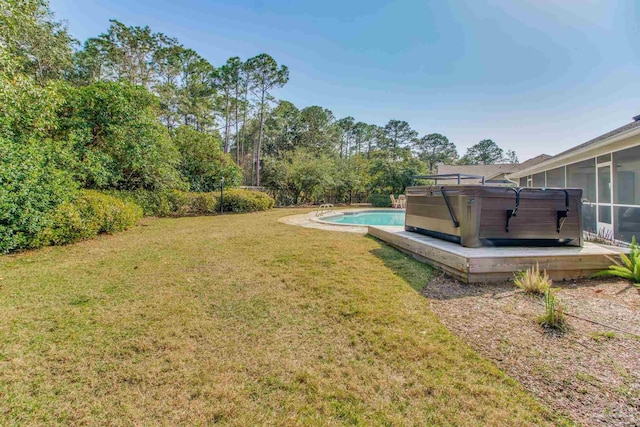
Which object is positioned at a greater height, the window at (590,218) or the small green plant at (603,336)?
the window at (590,218)

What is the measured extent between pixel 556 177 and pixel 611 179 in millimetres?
3482

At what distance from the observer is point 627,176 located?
234 inches

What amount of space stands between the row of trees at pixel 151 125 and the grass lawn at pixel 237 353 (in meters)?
3.60

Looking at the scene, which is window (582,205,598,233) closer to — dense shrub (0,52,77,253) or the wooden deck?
the wooden deck

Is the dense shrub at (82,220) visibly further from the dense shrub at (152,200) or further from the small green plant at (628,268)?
the small green plant at (628,268)

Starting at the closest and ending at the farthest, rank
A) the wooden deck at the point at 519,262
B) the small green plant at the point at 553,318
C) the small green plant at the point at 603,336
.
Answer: the small green plant at the point at 603,336 < the small green plant at the point at 553,318 < the wooden deck at the point at 519,262

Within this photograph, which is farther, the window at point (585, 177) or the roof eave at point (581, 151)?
the window at point (585, 177)

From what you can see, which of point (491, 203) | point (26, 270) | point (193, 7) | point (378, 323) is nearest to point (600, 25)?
point (491, 203)

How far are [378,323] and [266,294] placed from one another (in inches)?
56.1

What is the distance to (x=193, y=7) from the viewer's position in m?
9.80

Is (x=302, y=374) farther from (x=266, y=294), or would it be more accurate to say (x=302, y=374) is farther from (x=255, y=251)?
(x=255, y=251)

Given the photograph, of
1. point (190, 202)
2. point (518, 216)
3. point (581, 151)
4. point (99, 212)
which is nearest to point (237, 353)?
point (518, 216)

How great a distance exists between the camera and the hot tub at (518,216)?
4145 mm

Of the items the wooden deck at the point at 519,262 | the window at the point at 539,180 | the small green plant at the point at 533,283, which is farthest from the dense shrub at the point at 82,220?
the window at the point at 539,180
